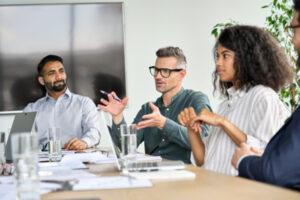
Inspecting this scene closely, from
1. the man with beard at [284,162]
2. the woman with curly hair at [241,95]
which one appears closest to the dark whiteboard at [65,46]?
the woman with curly hair at [241,95]

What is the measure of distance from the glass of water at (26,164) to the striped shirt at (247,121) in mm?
1182

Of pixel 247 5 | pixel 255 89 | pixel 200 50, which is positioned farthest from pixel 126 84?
pixel 255 89

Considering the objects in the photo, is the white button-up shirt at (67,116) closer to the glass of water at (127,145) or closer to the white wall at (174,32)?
the white wall at (174,32)

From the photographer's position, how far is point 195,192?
3.90 feet

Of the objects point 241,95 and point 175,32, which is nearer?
point 241,95

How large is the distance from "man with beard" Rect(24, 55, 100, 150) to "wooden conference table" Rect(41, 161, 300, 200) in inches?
89.8

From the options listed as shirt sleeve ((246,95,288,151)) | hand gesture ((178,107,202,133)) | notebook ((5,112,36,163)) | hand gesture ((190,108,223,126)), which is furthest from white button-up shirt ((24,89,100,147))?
shirt sleeve ((246,95,288,151))

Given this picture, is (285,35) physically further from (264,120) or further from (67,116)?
(264,120)

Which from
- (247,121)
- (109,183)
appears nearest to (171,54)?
(247,121)

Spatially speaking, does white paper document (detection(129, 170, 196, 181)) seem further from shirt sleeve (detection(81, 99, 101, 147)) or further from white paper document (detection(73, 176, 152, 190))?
shirt sleeve (detection(81, 99, 101, 147))

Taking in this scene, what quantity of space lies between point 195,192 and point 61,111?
2.73 m

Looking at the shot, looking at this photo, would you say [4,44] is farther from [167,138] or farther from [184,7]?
[167,138]

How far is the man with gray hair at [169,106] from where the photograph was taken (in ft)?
9.00

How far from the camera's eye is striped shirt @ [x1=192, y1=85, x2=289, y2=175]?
1.97m
